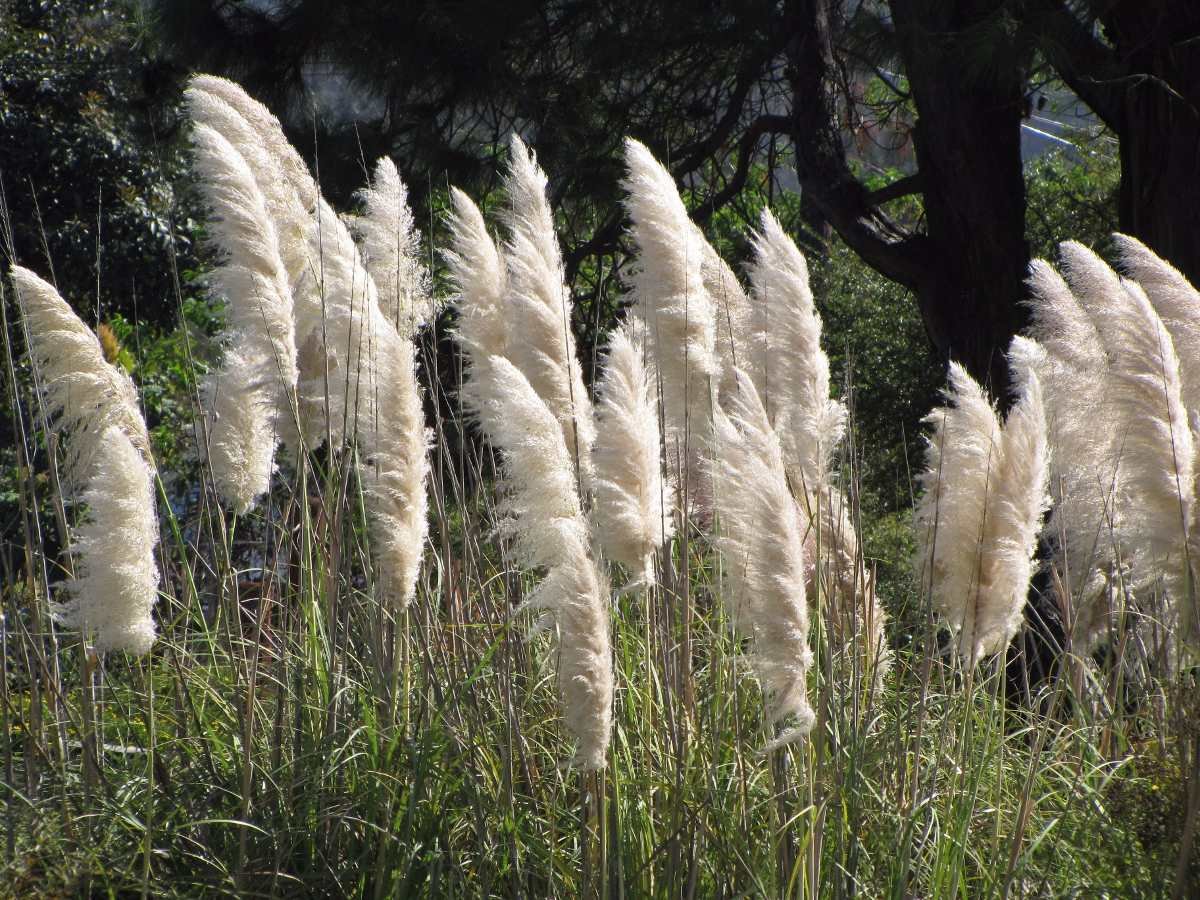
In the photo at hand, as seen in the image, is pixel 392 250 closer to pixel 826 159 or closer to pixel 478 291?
pixel 478 291

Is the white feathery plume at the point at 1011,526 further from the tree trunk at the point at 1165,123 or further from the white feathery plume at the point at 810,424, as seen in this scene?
the tree trunk at the point at 1165,123

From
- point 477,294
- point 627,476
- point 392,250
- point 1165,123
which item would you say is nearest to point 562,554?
point 627,476

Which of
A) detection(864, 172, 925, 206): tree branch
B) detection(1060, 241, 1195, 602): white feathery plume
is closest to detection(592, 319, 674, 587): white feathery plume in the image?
detection(1060, 241, 1195, 602): white feathery plume

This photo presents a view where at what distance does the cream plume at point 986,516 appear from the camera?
8.10ft

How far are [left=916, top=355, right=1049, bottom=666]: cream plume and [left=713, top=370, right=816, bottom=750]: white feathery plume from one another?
1.77 ft

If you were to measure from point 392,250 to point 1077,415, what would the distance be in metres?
1.56

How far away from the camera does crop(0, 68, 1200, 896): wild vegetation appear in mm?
2234

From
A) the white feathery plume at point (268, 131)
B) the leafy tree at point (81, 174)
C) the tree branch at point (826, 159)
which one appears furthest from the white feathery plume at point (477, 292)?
the leafy tree at point (81, 174)

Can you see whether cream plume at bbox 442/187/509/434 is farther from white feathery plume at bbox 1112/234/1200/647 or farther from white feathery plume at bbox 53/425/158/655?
white feathery plume at bbox 1112/234/1200/647

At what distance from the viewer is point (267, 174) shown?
3.06m

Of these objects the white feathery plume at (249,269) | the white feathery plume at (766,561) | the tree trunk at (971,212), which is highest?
the tree trunk at (971,212)

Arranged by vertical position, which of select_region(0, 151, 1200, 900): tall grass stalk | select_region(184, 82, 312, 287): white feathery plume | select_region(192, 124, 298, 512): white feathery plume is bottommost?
select_region(0, 151, 1200, 900): tall grass stalk

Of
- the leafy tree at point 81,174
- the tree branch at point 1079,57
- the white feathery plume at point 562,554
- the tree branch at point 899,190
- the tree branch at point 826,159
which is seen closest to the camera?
the white feathery plume at point 562,554

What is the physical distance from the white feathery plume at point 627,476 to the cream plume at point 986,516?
630 millimetres
